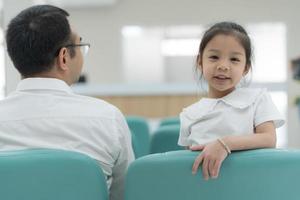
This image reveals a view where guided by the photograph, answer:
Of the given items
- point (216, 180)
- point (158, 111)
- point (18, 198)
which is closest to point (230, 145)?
point (216, 180)

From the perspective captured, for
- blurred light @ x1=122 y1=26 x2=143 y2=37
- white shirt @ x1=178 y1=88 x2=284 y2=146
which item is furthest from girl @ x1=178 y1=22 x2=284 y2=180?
blurred light @ x1=122 y1=26 x2=143 y2=37

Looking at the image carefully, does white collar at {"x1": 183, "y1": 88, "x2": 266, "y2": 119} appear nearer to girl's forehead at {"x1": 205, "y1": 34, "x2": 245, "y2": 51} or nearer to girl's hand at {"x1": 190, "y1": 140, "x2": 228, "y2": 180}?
girl's forehead at {"x1": 205, "y1": 34, "x2": 245, "y2": 51}

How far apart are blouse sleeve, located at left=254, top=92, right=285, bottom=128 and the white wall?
7.71 meters

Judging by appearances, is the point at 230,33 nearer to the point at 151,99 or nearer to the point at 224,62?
the point at 224,62

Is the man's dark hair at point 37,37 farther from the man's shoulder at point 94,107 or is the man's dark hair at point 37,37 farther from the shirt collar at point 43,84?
the man's shoulder at point 94,107

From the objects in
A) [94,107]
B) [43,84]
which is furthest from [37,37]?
[94,107]

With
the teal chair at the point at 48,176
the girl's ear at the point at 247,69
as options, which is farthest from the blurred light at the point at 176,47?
the teal chair at the point at 48,176

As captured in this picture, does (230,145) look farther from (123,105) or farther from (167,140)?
(123,105)

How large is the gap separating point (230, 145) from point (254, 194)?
12 centimetres

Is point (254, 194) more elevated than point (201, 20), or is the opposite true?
point (201, 20)

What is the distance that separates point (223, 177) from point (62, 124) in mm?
491

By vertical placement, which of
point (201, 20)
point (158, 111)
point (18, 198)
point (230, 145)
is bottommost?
point (158, 111)

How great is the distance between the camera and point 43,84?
1.34 metres

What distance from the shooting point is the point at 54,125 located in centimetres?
125
